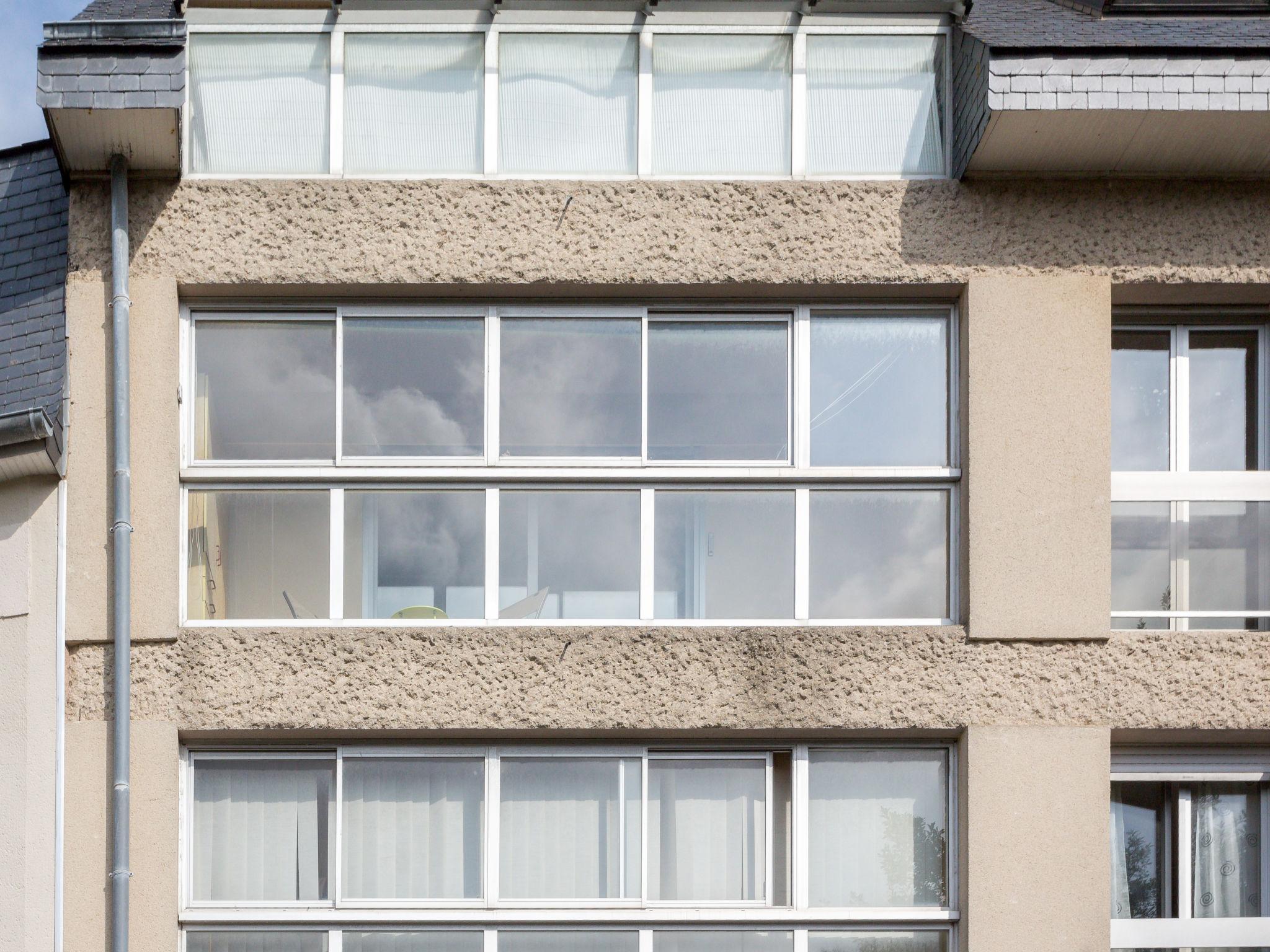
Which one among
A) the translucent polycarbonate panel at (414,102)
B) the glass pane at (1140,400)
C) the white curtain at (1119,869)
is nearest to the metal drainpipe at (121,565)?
the translucent polycarbonate panel at (414,102)

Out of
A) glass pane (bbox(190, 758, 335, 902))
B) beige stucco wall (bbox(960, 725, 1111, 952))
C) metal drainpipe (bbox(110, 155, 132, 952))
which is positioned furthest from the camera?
glass pane (bbox(190, 758, 335, 902))

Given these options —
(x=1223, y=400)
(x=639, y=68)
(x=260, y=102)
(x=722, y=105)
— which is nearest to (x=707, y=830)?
(x=1223, y=400)

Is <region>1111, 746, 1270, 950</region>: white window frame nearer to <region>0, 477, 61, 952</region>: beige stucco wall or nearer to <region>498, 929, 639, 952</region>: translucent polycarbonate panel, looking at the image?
<region>498, 929, 639, 952</region>: translucent polycarbonate panel

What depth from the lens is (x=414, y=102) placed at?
6.80 metres

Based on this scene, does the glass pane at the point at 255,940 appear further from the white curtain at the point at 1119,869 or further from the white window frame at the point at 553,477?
the white curtain at the point at 1119,869

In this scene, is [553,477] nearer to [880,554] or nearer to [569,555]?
[569,555]

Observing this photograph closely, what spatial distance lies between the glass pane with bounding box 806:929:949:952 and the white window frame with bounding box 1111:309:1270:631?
200 centimetres

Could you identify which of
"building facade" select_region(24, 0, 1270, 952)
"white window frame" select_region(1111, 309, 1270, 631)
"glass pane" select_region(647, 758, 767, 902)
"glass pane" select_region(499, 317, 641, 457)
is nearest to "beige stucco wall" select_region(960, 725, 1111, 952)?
"building facade" select_region(24, 0, 1270, 952)

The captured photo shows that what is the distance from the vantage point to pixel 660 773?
659 centimetres

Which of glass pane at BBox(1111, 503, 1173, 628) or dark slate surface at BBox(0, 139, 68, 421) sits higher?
dark slate surface at BBox(0, 139, 68, 421)

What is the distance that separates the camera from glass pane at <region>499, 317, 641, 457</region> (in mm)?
6723

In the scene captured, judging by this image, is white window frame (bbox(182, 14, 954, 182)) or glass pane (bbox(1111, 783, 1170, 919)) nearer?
glass pane (bbox(1111, 783, 1170, 919))

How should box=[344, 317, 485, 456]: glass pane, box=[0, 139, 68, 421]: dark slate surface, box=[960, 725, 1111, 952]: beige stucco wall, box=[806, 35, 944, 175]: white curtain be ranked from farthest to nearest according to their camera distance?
box=[806, 35, 944, 175]: white curtain, box=[344, 317, 485, 456]: glass pane, box=[0, 139, 68, 421]: dark slate surface, box=[960, 725, 1111, 952]: beige stucco wall

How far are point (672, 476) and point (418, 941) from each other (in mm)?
2857
